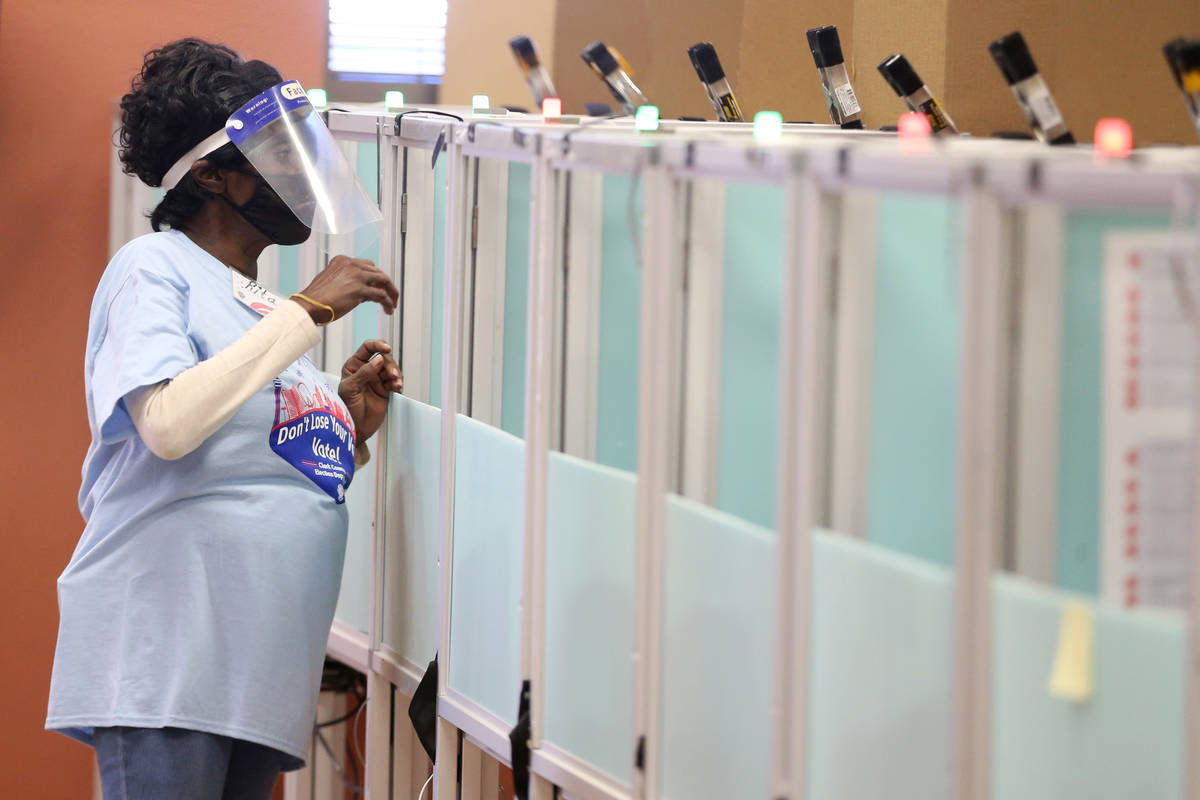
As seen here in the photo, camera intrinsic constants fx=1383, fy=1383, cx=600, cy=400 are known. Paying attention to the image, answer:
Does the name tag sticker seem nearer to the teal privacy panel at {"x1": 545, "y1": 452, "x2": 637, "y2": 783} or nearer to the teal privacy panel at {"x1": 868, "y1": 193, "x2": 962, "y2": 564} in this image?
the teal privacy panel at {"x1": 545, "y1": 452, "x2": 637, "y2": 783}

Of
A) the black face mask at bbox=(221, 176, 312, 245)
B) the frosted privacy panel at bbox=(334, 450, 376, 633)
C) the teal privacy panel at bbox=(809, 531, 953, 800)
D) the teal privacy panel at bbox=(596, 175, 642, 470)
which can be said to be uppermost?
the black face mask at bbox=(221, 176, 312, 245)

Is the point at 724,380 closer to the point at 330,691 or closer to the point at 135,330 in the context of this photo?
the point at 135,330

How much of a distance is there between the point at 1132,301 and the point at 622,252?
1.85 feet

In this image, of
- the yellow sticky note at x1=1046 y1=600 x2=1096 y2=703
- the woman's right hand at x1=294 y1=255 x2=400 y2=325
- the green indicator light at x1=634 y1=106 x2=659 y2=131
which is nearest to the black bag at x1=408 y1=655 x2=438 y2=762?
the woman's right hand at x1=294 y1=255 x2=400 y2=325

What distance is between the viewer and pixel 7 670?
2.81 m

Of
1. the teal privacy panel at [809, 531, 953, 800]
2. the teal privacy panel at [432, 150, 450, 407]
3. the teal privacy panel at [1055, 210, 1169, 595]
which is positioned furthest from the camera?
the teal privacy panel at [432, 150, 450, 407]

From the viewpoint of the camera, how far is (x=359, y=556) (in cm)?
209

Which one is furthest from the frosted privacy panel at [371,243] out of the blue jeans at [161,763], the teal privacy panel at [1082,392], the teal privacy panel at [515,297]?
the teal privacy panel at [1082,392]

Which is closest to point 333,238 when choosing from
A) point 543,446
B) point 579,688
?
point 543,446

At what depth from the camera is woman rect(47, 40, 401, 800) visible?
1.54 meters

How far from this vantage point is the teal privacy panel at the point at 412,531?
183 centimetres

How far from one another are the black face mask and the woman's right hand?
8 centimetres

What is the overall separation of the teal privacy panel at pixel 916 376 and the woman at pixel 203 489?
0.73 metres

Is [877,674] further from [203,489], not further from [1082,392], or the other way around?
[203,489]
